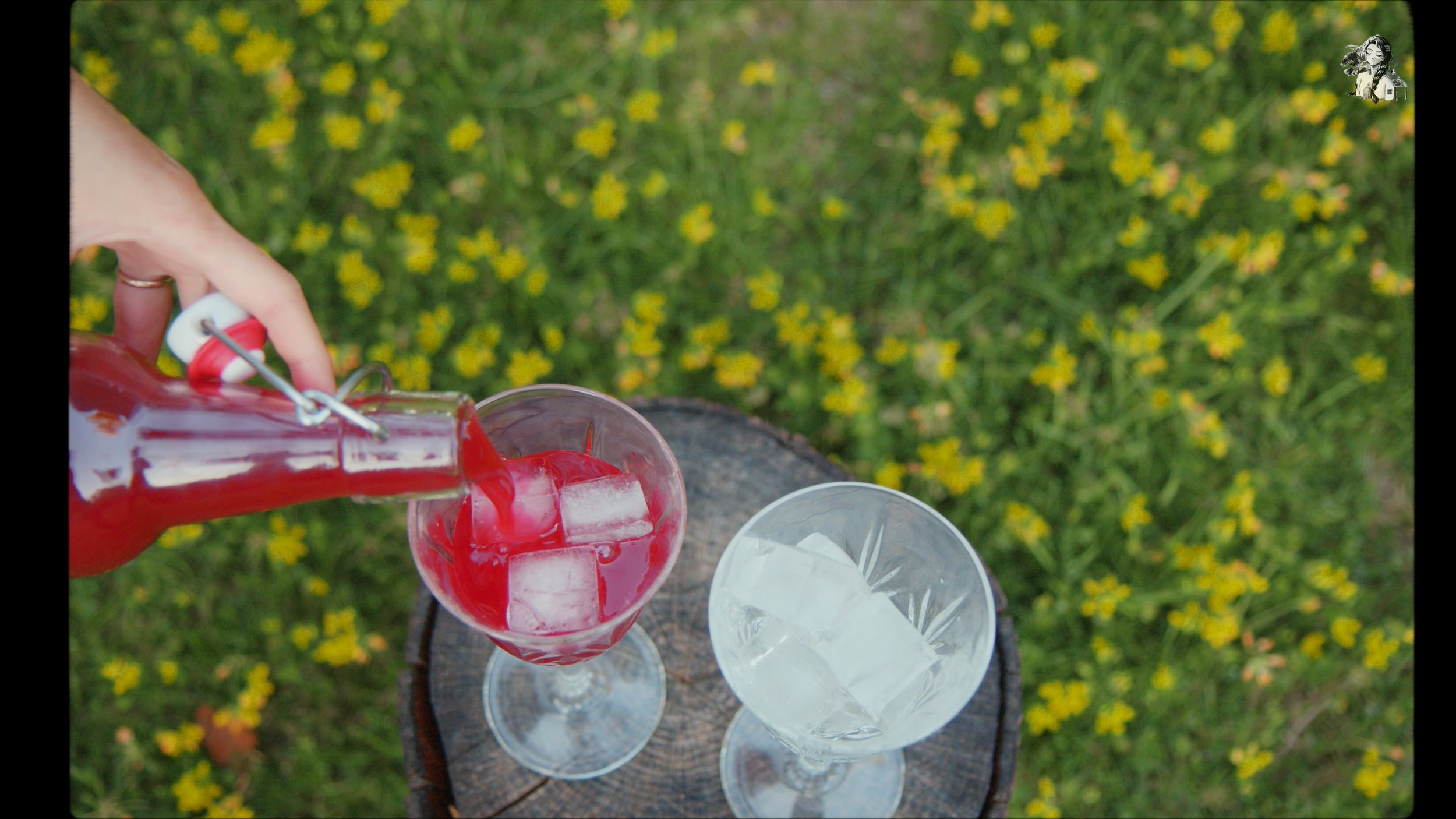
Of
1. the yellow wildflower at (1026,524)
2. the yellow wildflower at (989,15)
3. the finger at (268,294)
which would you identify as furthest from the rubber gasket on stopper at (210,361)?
Result: the yellow wildflower at (989,15)

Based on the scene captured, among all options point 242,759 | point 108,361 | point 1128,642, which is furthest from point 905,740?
point 242,759

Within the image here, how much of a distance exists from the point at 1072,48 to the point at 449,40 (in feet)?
6.83

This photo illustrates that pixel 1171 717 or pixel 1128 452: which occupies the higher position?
pixel 1128 452

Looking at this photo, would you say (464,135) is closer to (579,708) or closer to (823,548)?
(579,708)

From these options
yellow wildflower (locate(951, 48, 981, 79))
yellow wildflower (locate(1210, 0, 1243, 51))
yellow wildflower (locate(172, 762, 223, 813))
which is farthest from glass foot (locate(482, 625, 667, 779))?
yellow wildflower (locate(1210, 0, 1243, 51))

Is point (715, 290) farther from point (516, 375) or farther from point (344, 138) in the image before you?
point (344, 138)

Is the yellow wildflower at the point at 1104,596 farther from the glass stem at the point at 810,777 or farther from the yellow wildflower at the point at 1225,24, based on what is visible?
the yellow wildflower at the point at 1225,24

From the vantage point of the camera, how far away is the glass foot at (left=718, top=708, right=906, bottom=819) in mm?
1873

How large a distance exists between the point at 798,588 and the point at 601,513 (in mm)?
358

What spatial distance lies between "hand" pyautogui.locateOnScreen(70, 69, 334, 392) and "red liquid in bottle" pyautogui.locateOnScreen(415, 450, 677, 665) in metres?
0.42

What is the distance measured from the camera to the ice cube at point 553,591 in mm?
1482

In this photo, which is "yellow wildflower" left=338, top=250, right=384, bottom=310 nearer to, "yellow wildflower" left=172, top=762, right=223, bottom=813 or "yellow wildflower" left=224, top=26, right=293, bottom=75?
"yellow wildflower" left=224, top=26, right=293, bottom=75

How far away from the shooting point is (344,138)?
2.92 m

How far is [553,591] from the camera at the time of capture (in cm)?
151
